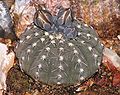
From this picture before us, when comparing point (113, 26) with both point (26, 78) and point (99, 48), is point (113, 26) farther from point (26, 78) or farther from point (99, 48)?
point (26, 78)

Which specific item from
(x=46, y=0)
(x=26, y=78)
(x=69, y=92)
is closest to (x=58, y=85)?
(x=69, y=92)

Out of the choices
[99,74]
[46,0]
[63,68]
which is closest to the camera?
[63,68]

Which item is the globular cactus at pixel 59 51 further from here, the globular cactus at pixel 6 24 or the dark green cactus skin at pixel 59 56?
the globular cactus at pixel 6 24

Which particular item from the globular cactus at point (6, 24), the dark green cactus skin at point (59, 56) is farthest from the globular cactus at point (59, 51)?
the globular cactus at point (6, 24)

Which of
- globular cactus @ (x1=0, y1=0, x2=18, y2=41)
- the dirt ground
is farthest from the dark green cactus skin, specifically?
globular cactus @ (x1=0, y1=0, x2=18, y2=41)

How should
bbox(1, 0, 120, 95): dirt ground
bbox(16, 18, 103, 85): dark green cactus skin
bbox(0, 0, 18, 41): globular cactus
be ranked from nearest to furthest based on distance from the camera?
bbox(16, 18, 103, 85): dark green cactus skin < bbox(1, 0, 120, 95): dirt ground < bbox(0, 0, 18, 41): globular cactus

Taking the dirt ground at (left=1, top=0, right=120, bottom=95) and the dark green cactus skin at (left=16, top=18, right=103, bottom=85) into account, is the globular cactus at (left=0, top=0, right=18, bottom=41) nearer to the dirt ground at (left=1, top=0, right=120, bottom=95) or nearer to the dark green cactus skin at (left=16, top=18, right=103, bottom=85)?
the dirt ground at (left=1, top=0, right=120, bottom=95)
